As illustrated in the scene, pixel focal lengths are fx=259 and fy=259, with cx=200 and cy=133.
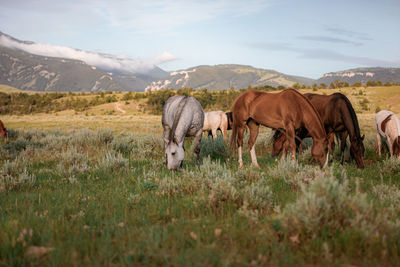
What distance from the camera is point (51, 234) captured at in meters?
3.17

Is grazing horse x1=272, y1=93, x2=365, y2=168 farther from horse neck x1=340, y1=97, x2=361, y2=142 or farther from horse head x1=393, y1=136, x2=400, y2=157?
horse head x1=393, y1=136, x2=400, y2=157

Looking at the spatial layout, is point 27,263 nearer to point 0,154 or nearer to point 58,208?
point 58,208

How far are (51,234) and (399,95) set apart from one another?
72611 millimetres

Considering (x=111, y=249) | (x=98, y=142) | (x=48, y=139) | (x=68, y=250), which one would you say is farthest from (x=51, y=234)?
(x=48, y=139)

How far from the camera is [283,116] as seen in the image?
777 cm

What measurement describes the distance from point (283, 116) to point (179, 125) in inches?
124

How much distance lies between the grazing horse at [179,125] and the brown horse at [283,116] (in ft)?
5.59

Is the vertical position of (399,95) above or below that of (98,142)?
above

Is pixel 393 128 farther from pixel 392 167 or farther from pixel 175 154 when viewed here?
pixel 175 154

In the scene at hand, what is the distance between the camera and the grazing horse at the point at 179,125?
6812 mm

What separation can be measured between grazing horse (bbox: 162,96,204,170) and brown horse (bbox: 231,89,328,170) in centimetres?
170

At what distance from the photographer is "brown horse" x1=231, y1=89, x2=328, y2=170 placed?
6992mm

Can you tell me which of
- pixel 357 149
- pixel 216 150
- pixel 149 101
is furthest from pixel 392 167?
pixel 149 101

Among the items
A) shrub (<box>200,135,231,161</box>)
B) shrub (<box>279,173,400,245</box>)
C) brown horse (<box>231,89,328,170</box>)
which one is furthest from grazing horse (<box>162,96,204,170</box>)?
shrub (<box>279,173,400,245</box>)
